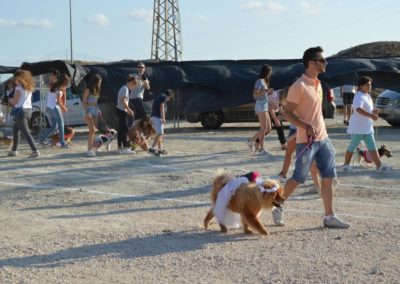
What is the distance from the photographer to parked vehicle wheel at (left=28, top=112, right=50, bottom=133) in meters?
17.5

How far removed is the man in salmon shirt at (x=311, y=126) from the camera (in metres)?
6.05

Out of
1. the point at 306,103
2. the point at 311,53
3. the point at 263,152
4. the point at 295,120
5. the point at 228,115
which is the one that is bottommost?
the point at 263,152

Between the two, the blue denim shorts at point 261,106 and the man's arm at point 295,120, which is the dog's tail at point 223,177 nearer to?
the man's arm at point 295,120

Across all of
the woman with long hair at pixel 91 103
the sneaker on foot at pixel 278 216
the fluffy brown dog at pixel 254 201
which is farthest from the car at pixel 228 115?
the fluffy brown dog at pixel 254 201

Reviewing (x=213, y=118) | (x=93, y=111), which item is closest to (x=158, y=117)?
(x=93, y=111)

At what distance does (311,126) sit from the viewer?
6.03 meters

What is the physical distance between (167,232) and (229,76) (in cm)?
1259

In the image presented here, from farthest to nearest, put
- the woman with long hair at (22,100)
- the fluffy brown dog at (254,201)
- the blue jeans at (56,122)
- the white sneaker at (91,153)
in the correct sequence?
the blue jeans at (56,122) → the white sneaker at (91,153) → the woman with long hair at (22,100) → the fluffy brown dog at (254,201)

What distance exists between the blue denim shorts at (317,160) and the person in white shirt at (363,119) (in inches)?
136

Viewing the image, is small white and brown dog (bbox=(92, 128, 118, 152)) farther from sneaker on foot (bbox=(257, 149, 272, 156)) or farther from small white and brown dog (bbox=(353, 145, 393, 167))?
small white and brown dog (bbox=(353, 145, 393, 167))

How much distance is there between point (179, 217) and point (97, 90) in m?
6.12

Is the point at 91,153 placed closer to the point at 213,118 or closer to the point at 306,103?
the point at 306,103

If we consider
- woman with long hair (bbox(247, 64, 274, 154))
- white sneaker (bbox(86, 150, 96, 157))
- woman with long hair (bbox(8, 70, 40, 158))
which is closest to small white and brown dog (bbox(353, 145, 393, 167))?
woman with long hair (bbox(247, 64, 274, 154))

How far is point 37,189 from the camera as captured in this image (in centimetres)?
874
